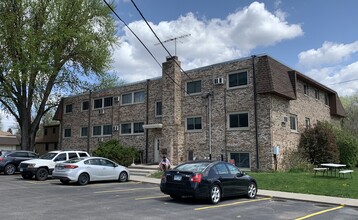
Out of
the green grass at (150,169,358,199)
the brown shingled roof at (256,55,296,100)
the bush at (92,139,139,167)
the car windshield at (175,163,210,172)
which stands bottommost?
the green grass at (150,169,358,199)

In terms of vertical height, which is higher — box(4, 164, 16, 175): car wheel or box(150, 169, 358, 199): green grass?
box(4, 164, 16, 175): car wheel

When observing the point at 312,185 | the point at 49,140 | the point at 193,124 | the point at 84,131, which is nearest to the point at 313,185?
the point at 312,185

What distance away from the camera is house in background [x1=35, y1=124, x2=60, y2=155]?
41772mm

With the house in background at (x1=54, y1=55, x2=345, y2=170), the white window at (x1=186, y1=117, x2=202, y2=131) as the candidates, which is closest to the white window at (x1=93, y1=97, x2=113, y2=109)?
the house in background at (x1=54, y1=55, x2=345, y2=170)

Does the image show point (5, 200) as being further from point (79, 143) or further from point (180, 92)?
point (79, 143)

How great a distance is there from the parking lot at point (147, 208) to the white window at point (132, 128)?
1667 cm

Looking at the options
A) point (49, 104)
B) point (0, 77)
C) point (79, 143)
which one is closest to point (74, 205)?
point (0, 77)

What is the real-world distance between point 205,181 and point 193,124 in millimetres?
15041

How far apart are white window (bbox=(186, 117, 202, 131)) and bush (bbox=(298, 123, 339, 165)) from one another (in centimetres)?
751

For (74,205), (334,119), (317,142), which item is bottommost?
(74,205)

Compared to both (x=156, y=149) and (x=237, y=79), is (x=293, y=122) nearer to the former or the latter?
(x=237, y=79)

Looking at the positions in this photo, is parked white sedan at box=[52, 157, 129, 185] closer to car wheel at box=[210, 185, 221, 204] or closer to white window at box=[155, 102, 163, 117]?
car wheel at box=[210, 185, 221, 204]

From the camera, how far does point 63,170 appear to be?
16.6 metres

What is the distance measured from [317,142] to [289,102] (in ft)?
11.5
